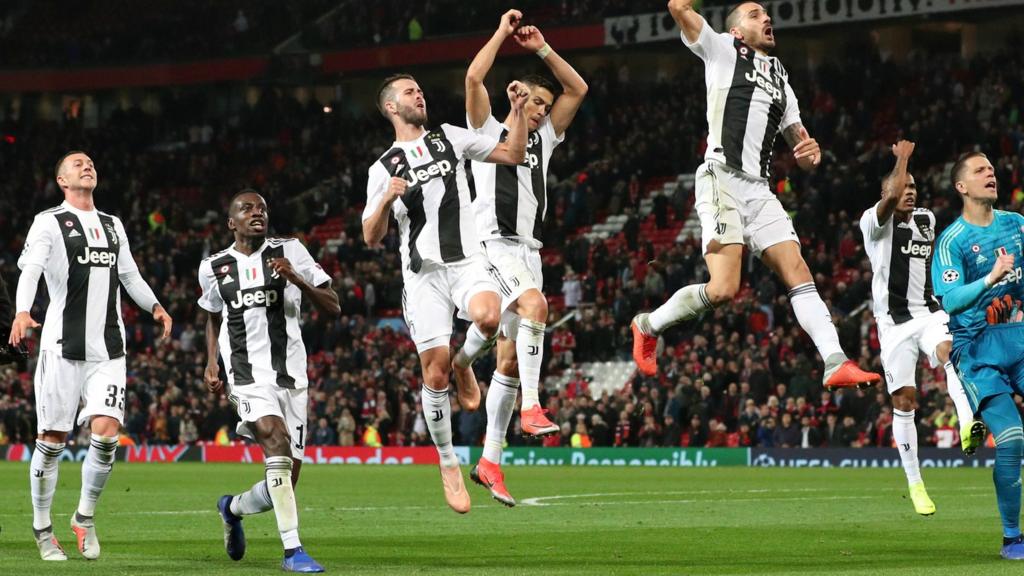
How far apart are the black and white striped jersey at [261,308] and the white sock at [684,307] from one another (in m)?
2.62

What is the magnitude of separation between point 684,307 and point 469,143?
2.09 meters

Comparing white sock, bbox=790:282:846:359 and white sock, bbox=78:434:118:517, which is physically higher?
white sock, bbox=790:282:846:359

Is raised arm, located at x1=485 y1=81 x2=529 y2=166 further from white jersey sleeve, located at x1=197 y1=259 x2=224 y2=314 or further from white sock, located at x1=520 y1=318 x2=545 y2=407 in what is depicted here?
white jersey sleeve, located at x1=197 y1=259 x2=224 y2=314

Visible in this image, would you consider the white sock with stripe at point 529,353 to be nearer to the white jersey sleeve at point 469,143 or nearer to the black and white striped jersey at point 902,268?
the white jersey sleeve at point 469,143

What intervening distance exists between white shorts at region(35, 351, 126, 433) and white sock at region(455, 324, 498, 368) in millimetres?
2729

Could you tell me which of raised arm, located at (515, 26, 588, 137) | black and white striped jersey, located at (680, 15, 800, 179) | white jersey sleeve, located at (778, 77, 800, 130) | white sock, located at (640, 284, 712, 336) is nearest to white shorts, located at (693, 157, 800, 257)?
black and white striped jersey, located at (680, 15, 800, 179)

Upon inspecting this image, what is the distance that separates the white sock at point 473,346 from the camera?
38.9 feet

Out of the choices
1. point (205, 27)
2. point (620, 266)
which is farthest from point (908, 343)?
point (205, 27)

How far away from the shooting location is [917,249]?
1534cm

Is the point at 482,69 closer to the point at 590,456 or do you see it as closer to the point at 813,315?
the point at 813,315

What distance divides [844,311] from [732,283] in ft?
58.8

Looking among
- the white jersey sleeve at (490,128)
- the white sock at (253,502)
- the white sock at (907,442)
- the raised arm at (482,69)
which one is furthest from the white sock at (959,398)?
the white sock at (253,502)

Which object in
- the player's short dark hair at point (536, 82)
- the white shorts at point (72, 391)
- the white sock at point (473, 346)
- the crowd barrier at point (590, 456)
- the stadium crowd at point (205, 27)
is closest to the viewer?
the white sock at point (473, 346)

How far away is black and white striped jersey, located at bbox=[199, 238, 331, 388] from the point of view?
1123 centimetres
